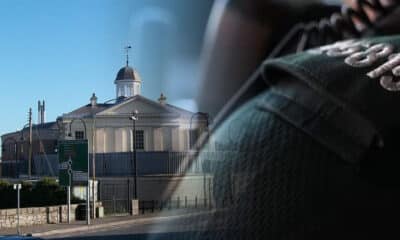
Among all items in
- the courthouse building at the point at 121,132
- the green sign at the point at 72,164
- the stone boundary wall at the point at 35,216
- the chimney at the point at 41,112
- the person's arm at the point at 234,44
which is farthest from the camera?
the chimney at the point at 41,112

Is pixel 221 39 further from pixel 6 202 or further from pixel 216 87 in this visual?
pixel 6 202

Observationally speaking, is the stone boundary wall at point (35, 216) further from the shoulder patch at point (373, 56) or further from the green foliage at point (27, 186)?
the shoulder patch at point (373, 56)

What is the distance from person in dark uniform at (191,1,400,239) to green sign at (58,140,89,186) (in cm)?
2282

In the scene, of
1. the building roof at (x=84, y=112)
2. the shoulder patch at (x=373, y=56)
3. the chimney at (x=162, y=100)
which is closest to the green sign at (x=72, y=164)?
the building roof at (x=84, y=112)

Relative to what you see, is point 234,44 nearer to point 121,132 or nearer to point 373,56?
point 373,56

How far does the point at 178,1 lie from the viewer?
3.59 feet

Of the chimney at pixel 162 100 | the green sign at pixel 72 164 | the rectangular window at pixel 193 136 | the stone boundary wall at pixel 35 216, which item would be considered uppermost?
the green sign at pixel 72 164

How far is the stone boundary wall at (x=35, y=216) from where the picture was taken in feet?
68.3

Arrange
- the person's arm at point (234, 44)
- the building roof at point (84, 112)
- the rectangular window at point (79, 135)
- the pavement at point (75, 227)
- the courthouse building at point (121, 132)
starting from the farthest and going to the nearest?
the rectangular window at point (79, 135), the pavement at point (75, 227), the building roof at point (84, 112), the courthouse building at point (121, 132), the person's arm at point (234, 44)

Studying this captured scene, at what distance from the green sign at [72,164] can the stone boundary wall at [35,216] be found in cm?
98

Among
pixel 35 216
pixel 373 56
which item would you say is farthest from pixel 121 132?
pixel 35 216

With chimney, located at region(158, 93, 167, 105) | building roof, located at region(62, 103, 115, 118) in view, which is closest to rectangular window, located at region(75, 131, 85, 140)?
building roof, located at region(62, 103, 115, 118)

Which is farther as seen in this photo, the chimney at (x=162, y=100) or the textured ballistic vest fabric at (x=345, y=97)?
the chimney at (x=162, y=100)

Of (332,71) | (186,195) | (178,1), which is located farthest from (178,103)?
(332,71)
